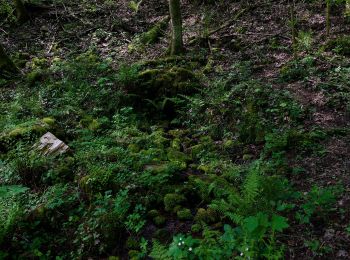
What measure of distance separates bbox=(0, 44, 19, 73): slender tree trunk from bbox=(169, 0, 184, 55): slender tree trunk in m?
4.90

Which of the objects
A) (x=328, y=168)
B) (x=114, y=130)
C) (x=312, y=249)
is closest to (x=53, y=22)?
(x=114, y=130)

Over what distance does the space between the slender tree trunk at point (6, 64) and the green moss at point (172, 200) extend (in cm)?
796

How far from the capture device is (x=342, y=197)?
4.57 m

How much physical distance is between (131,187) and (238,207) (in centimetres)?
173

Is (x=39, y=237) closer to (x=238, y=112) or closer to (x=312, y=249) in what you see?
(x=312, y=249)

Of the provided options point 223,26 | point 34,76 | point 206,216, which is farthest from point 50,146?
point 223,26

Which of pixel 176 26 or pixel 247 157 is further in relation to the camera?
pixel 176 26

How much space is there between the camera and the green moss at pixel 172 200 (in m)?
5.02

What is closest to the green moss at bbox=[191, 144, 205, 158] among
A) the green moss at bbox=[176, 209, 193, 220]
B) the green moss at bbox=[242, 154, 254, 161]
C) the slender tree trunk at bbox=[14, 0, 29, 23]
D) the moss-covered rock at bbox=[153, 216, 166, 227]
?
the green moss at bbox=[242, 154, 254, 161]

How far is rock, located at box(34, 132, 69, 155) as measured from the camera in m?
6.39

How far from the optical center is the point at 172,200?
5070 mm

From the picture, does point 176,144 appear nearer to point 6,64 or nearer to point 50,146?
point 50,146

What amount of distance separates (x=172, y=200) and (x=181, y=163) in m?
1.12

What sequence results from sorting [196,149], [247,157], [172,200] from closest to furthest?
[172,200], [247,157], [196,149]
